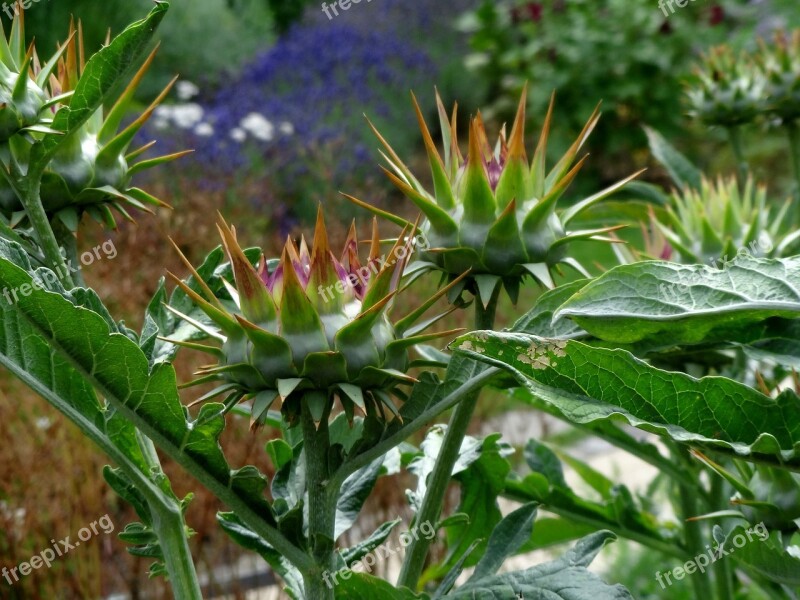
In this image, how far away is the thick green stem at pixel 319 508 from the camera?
120 cm

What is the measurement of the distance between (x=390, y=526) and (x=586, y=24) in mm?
8953

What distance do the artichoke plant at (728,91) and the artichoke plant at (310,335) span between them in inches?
101

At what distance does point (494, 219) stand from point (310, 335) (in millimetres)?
334

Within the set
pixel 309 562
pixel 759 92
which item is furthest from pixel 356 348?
pixel 759 92

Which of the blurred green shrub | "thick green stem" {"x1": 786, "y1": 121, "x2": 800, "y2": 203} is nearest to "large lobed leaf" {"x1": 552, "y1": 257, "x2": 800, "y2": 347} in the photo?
"thick green stem" {"x1": 786, "y1": 121, "x2": 800, "y2": 203}

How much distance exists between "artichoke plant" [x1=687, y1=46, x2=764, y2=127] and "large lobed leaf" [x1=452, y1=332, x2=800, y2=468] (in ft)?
8.07

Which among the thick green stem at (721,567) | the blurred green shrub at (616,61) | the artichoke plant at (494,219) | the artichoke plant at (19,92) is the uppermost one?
the artichoke plant at (19,92)

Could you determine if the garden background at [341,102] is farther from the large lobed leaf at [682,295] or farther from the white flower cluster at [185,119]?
the large lobed leaf at [682,295]

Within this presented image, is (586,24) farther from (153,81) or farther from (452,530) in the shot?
(452,530)

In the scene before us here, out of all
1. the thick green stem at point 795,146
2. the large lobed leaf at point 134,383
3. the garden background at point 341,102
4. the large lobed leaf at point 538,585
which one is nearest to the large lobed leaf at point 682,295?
the large lobed leaf at point 538,585

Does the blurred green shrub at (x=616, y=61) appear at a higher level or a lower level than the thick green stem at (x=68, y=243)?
lower

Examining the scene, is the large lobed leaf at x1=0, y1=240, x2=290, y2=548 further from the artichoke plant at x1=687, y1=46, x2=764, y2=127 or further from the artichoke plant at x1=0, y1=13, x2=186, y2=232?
the artichoke plant at x1=687, y1=46, x2=764, y2=127

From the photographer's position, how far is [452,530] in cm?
178

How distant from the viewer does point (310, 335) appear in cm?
115
